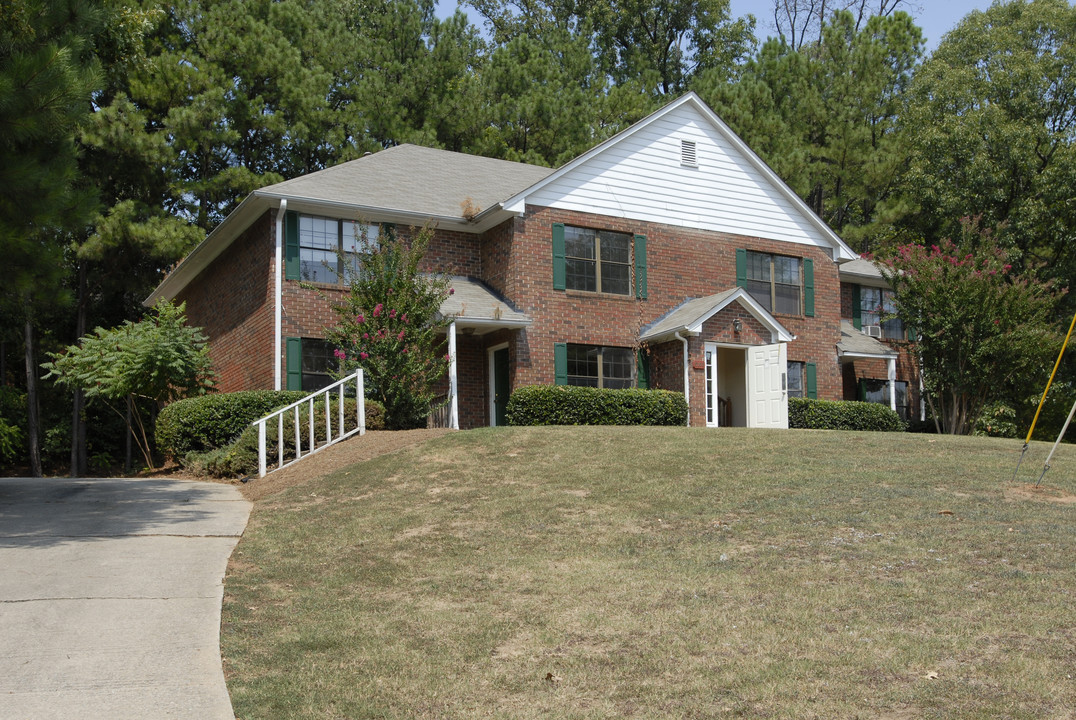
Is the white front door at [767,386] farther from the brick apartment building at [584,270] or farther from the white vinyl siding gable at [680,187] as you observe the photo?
the white vinyl siding gable at [680,187]

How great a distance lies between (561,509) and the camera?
1052cm

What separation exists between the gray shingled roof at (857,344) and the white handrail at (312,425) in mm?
12693

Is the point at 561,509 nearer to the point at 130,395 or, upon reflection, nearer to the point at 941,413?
the point at 130,395

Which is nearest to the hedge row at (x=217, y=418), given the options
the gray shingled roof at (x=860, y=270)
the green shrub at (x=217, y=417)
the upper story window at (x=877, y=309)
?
the green shrub at (x=217, y=417)

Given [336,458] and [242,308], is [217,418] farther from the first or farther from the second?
[242,308]

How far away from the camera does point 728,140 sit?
2234 centimetres

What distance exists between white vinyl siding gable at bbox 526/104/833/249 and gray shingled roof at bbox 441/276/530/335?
7.13 feet

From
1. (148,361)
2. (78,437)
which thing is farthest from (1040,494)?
(78,437)

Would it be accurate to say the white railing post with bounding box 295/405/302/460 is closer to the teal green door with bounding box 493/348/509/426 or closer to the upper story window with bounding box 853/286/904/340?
the teal green door with bounding box 493/348/509/426

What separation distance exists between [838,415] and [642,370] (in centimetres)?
458

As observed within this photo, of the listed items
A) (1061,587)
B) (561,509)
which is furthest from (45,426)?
(1061,587)

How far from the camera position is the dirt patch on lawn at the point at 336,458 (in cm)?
1305

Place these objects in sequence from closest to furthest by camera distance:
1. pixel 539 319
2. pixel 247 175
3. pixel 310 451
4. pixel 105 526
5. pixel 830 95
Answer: pixel 105 526
pixel 310 451
pixel 539 319
pixel 247 175
pixel 830 95

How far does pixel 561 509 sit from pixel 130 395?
12612 mm
